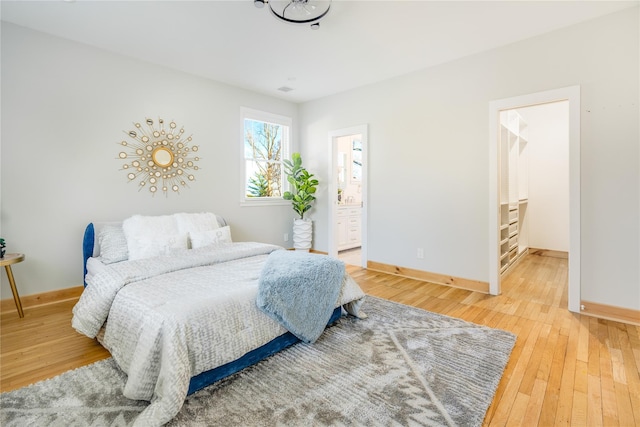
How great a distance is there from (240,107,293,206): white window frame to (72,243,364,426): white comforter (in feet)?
7.30

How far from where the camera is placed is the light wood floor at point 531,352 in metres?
1.59

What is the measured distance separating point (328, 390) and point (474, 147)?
3.05 metres

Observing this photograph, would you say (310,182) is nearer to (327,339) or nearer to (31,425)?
(327,339)

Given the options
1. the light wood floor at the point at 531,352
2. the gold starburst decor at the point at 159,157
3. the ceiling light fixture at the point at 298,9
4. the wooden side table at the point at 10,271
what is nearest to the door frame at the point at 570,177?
the light wood floor at the point at 531,352

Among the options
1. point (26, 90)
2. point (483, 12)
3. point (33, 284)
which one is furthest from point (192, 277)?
point (483, 12)

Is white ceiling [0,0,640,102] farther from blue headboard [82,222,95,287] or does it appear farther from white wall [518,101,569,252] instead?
white wall [518,101,569,252]

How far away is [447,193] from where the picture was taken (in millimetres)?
3711

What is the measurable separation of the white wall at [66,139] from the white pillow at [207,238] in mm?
878

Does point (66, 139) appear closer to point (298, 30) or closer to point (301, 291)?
point (298, 30)

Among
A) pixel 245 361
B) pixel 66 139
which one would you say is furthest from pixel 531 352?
pixel 66 139

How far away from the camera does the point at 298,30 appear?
289cm

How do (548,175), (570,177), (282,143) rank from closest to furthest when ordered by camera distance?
1. (570,177)
2. (282,143)
3. (548,175)

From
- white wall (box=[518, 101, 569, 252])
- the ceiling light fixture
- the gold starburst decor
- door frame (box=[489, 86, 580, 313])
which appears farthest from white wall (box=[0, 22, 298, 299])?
white wall (box=[518, 101, 569, 252])

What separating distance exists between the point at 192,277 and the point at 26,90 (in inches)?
101
